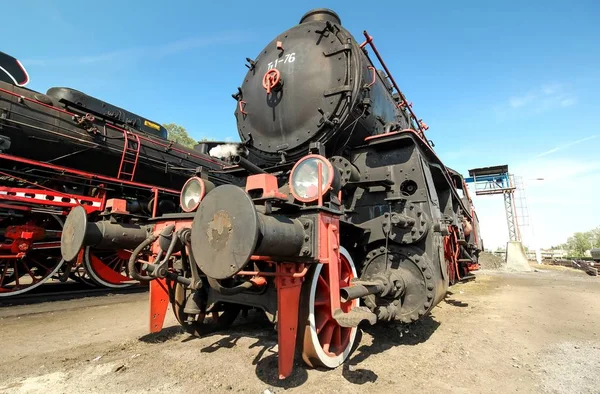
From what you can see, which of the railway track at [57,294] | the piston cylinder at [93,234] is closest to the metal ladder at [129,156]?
the railway track at [57,294]

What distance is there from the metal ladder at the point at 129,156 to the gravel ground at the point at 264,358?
283 cm

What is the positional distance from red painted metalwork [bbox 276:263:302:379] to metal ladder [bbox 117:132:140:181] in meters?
5.31

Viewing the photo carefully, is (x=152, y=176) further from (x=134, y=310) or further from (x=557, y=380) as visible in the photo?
(x=557, y=380)

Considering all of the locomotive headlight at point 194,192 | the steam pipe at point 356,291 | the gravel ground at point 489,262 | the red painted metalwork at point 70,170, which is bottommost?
the gravel ground at point 489,262

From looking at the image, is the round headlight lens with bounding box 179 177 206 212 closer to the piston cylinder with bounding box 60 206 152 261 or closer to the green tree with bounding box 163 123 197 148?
the piston cylinder with bounding box 60 206 152 261

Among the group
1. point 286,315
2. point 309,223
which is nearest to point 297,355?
point 286,315

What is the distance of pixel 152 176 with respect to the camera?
7.14 m

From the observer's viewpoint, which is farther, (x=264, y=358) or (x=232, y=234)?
(x=264, y=358)

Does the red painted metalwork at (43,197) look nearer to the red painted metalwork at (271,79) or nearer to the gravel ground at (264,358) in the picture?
the gravel ground at (264,358)

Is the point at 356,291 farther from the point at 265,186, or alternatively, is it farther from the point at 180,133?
the point at 180,133

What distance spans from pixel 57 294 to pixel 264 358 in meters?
5.63

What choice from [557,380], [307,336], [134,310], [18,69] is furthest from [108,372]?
[18,69]

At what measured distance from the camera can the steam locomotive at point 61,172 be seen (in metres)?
5.28

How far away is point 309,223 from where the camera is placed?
2.37 m
